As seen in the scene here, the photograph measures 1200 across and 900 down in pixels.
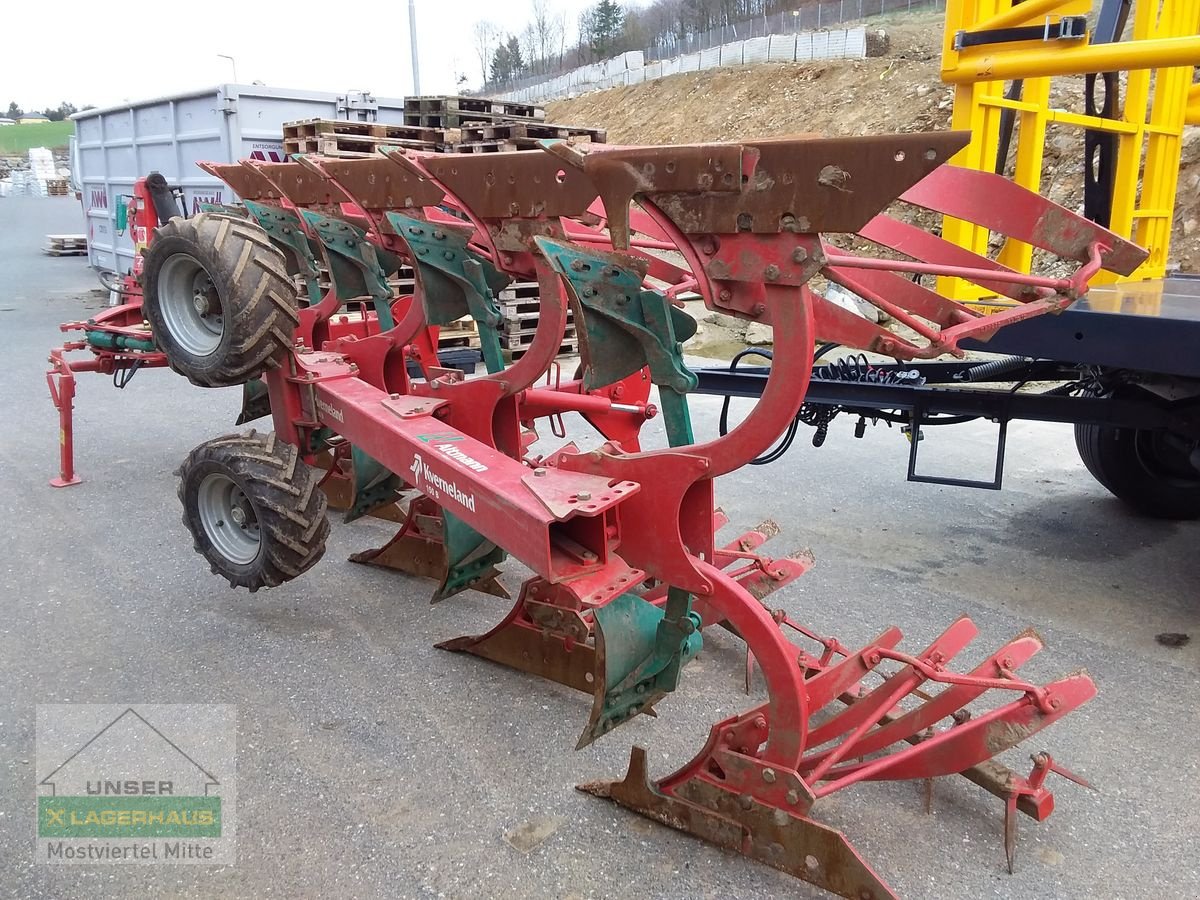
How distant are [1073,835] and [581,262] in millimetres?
2241

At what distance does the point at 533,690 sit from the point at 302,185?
2725 mm

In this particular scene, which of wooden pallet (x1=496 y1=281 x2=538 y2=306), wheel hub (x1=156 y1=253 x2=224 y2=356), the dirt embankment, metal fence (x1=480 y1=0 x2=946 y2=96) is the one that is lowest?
wooden pallet (x1=496 y1=281 x2=538 y2=306)

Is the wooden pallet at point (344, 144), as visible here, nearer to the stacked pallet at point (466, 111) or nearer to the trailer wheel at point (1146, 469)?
the stacked pallet at point (466, 111)

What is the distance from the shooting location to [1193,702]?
130 inches

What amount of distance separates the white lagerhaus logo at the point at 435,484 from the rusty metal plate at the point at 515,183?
922 millimetres

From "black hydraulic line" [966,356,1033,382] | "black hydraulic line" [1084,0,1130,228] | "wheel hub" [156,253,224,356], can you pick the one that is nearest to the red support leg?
"wheel hub" [156,253,224,356]

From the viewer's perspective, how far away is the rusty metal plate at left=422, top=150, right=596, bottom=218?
2898mm

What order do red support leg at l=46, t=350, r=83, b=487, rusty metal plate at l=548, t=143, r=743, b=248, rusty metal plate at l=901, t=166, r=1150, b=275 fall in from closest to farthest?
rusty metal plate at l=548, t=143, r=743, b=248 → rusty metal plate at l=901, t=166, r=1150, b=275 → red support leg at l=46, t=350, r=83, b=487

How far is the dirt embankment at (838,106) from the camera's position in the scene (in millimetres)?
12070

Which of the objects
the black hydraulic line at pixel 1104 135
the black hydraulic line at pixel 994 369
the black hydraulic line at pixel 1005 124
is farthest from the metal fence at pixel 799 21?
the black hydraulic line at pixel 994 369

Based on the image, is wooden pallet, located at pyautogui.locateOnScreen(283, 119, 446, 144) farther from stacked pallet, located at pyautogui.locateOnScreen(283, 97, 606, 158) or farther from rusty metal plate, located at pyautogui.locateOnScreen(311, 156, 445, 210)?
rusty metal plate, located at pyautogui.locateOnScreen(311, 156, 445, 210)

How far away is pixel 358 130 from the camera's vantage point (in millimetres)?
8180

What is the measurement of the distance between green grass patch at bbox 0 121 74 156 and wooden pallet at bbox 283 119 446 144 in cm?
6193

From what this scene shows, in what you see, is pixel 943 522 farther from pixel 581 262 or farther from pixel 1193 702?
pixel 581 262
